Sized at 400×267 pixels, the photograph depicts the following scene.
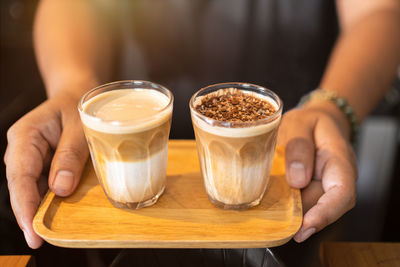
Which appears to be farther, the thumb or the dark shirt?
the dark shirt

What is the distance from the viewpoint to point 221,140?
863mm

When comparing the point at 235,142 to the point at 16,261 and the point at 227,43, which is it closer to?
the point at 16,261

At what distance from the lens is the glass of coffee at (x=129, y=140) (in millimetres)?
854

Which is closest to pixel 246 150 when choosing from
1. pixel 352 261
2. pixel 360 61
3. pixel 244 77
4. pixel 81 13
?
pixel 352 261

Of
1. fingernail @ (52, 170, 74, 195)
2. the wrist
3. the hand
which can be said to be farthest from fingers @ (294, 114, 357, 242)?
fingernail @ (52, 170, 74, 195)

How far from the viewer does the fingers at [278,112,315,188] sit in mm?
979

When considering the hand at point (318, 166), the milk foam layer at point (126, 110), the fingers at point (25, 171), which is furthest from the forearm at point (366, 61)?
the fingers at point (25, 171)

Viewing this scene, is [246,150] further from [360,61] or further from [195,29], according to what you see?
[195,29]

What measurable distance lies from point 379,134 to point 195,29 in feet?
4.42

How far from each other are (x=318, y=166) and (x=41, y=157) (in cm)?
73

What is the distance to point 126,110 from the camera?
3.06 ft

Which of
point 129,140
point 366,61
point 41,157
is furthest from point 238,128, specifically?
point 366,61

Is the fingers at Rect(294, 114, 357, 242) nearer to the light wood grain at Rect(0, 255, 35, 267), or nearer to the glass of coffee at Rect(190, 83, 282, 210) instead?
the glass of coffee at Rect(190, 83, 282, 210)

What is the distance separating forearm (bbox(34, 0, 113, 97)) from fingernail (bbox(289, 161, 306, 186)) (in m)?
0.76
